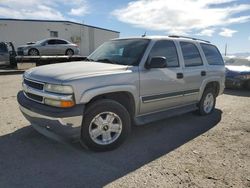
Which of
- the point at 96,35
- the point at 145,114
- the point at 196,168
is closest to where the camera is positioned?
the point at 196,168

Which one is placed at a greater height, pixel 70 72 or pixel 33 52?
pixel 33 52

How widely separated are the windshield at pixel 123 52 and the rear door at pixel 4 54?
13184mm

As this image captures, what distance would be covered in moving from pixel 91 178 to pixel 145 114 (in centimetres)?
174

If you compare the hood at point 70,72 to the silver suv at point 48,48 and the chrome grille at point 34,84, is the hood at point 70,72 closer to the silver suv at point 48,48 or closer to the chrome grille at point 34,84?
the chrome grille at point 34,84

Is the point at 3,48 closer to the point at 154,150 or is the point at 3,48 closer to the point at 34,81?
the point at 34,81

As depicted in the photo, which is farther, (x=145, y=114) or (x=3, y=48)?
(x=3, y=48)

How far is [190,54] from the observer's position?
218 inches

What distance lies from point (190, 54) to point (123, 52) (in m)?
1.69

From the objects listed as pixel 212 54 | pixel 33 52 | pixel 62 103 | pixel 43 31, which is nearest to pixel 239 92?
pixel 212 54

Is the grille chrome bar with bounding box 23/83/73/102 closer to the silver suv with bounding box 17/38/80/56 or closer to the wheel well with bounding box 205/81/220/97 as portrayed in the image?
the wheel well with bounding box 205/81/220/97

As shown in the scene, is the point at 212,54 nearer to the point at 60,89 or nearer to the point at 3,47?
the point at 60,89

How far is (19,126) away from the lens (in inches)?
200

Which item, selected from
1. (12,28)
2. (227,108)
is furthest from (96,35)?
(227,108)

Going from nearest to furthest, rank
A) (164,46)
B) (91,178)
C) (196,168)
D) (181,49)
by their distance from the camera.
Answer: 1. (91,178)
2. (196,168)
3. (164,46)
4. (181,49)
